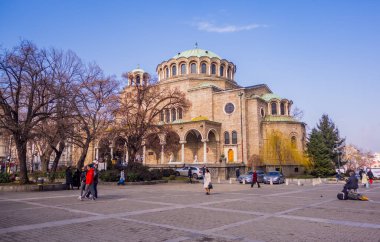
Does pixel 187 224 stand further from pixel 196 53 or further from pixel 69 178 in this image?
pixel 196 53

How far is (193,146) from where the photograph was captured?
166 ft

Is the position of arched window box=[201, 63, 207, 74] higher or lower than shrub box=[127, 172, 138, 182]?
higher

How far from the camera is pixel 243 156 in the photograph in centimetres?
4669

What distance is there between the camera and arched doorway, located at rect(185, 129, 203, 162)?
4969cm

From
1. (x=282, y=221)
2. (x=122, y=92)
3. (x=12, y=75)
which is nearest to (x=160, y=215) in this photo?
(x=282, y=221)

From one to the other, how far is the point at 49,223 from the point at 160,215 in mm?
3265

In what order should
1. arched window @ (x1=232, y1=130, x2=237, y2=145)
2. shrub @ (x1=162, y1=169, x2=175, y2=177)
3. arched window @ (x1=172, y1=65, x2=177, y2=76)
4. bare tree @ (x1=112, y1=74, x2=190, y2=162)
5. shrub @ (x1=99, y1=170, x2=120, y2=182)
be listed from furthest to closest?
arched window @ (x1=172, y1=65, x2=177, y2=76) → arched window @ (x1=232, y1=130, x2=237, y2=145) → shrub @ (x1=162, y1=169, x2=175, y2=177) → bare tree @ (x1=112, y1=74, x2=190, y2=162) → shrub @ (x1=99, y1=170, x2=120, y2=182)

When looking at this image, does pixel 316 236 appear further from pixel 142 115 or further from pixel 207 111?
pixel 207 111

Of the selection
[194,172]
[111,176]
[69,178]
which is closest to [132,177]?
[111,176]

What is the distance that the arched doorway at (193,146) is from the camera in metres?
49.7

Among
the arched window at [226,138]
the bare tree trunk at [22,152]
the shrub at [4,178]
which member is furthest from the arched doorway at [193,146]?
the bare tree trunk at [22,152]

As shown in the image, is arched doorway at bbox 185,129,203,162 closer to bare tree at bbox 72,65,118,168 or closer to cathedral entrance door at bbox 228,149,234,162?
cathedral entrance door at bbox 228,149,234,162

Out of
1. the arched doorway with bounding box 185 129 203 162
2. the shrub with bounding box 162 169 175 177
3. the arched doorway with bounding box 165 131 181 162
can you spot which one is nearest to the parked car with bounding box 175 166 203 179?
the shrub with bounding box 162 169 175 177

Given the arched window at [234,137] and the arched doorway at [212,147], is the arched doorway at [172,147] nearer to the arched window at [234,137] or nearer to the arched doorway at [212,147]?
the arched doorway at [212,147]
